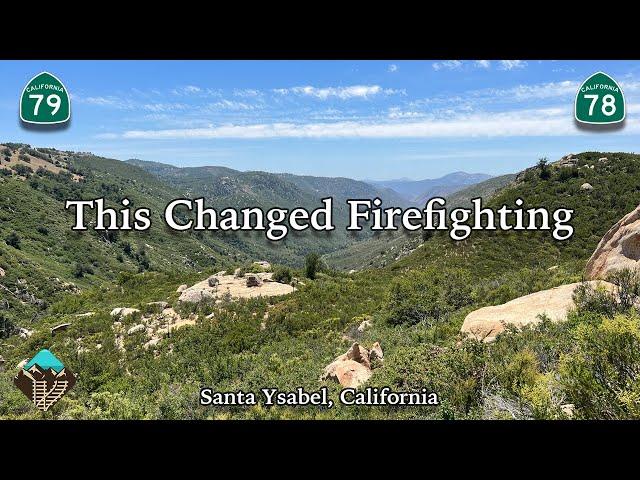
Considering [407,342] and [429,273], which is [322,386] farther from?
[429,273]

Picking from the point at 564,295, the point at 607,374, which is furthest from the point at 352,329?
the point at 607,374

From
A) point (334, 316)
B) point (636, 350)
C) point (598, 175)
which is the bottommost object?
point (334, 316)

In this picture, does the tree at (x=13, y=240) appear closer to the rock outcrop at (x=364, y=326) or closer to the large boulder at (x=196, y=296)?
the large boulder at (x=196, y=296)

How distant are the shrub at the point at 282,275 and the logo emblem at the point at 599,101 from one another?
14.1 m

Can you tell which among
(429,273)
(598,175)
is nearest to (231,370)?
(429,273)

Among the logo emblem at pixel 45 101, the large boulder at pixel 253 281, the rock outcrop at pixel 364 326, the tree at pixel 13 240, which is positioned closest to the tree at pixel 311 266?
the large boulder at pixel 253 281

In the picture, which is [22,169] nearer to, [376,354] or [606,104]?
[376,354]

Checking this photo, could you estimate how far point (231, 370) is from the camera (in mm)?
5375

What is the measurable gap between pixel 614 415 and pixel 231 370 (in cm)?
446

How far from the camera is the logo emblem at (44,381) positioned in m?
4.06

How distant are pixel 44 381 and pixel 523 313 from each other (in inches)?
280

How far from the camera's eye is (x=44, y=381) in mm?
4160

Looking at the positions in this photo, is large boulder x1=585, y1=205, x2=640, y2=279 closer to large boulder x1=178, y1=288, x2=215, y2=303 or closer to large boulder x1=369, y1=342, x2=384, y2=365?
large boulder x1=369, y1=342, x2=384, y2=365

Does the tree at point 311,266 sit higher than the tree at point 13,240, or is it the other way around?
the tree at point 13,240
